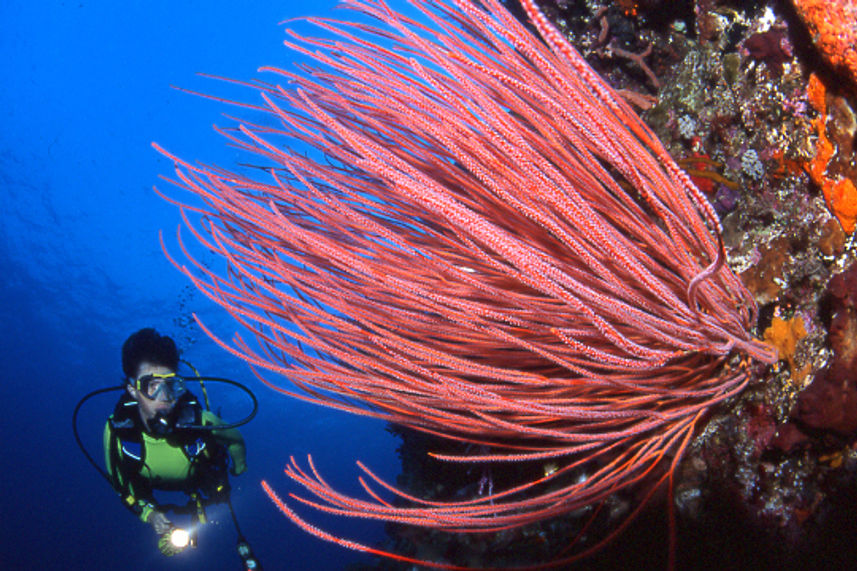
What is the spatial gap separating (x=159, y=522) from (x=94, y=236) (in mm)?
38943

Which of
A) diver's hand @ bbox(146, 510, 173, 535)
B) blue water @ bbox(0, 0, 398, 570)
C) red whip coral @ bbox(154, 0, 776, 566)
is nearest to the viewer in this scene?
red whip coral @ bbox(154, 0, 776, 566)

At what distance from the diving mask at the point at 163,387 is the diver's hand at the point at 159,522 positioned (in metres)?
1.41

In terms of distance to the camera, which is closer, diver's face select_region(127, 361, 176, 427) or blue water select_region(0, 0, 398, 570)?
diver's face select_region(127, 361, 176, 427)

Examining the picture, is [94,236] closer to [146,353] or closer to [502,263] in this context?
[146,353]

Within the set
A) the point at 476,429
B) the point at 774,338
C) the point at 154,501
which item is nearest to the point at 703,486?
the point at 774,338

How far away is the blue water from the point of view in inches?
1299

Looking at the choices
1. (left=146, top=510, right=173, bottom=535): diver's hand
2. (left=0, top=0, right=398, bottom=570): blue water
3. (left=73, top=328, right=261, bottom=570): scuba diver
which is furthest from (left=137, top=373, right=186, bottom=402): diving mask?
(left=0, top=0, right=398, bottom=570): blue water

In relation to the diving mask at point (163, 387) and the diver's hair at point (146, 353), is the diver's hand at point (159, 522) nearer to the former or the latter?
the diving mask at point (163, 387)

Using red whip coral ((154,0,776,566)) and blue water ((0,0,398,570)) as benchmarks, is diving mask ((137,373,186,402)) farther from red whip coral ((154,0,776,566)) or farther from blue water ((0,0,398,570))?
blue water ((0,0,398,570))

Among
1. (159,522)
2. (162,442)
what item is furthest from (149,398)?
(159,522)

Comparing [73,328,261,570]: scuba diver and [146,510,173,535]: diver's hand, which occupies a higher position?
[73,328,261,570]: scuba diver

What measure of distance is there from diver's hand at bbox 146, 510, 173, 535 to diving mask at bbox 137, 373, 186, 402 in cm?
141

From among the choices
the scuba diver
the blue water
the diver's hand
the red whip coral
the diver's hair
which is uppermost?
the blue water

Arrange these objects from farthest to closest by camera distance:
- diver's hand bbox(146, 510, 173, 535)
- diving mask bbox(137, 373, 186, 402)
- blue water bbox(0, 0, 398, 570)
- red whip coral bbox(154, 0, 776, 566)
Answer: blue water bbox(0, 0, 398, 570)
diver's hand bbox(146, 510, 173, 535)
diving mask bbox(137, 373, 186, 402)
red whip coral bbox(154, 0, 776, 566)
